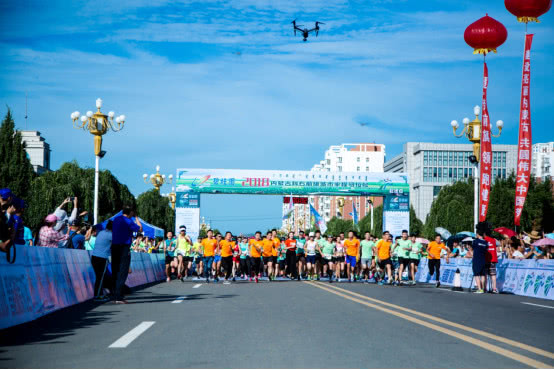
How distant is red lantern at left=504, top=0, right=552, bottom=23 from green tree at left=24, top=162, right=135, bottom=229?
36741mm

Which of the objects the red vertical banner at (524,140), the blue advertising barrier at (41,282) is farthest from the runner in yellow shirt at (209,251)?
the red vertical banner at (524,140)

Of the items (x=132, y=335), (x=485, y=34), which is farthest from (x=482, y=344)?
(x=485, y=34)

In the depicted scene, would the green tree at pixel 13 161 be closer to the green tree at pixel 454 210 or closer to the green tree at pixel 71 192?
the green tree at pixel 71 192

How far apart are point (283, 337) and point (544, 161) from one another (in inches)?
6202

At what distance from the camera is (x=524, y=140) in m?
25.3

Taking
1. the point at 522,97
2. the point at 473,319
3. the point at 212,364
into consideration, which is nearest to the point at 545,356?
the point at 212,364

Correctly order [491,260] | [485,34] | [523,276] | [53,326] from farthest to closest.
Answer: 1. [485,34]
2. [491,260]
3. [523,276]
4. [53,326]

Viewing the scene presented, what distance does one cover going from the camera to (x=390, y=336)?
7965 millimetres

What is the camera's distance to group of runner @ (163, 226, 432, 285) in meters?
24.7

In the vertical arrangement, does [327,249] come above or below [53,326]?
above

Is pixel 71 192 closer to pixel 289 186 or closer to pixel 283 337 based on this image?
pixel 289 186

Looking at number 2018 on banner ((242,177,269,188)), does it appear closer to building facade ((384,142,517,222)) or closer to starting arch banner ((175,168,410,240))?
starting arch banner ((175,168,410,240))

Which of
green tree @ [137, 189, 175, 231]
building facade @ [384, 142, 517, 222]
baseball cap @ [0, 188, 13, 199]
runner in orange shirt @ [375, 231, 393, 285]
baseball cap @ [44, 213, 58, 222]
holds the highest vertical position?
building facade @ [384, 142, 517, 222]

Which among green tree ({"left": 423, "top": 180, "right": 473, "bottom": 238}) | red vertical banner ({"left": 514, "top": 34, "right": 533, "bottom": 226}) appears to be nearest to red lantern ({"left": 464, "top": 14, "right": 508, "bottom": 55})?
red vertical banner ({"left": 514, "top": 34, "right": 533, "bottom": 226})
